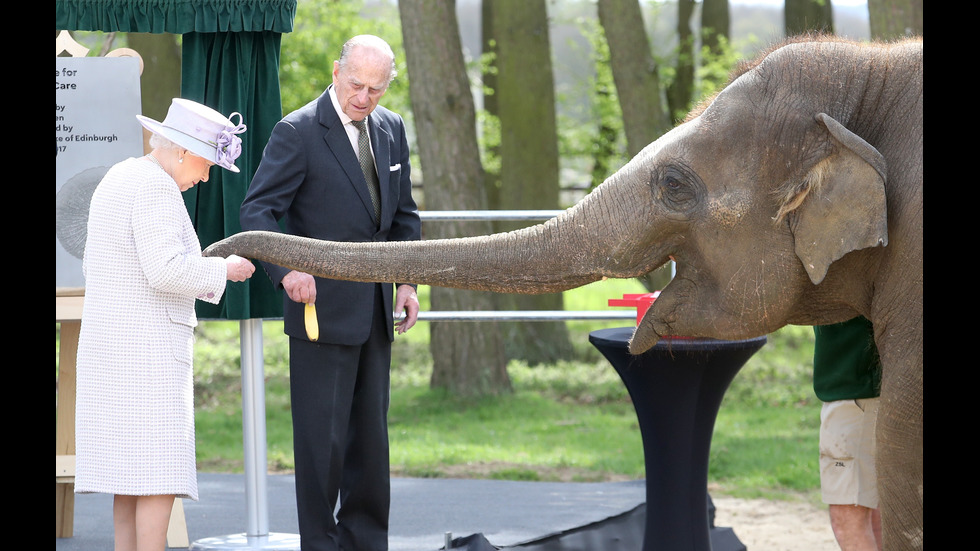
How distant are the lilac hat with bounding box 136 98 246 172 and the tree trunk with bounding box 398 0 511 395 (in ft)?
18.8

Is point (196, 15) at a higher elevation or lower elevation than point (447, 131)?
lower

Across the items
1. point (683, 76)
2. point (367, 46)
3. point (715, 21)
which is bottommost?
point (367, 46)

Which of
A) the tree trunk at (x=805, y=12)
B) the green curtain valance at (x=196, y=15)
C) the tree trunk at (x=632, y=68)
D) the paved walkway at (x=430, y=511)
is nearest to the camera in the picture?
the green curtain valance at (x=196, y=15)

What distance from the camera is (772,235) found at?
3.11 metres

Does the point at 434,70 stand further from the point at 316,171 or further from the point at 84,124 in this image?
the point at 316,171

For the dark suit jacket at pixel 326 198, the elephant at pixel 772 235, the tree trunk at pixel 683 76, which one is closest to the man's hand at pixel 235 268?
the dark suit jacket at pixel 326 198

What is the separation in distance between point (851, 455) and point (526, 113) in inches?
334

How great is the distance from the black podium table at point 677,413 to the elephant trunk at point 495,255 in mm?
1053

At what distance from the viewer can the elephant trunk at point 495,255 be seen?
3125mm

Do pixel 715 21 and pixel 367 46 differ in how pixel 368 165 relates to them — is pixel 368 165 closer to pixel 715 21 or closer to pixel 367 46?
pixel 367 46

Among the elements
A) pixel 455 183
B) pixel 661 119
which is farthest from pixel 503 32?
pixel 455 183

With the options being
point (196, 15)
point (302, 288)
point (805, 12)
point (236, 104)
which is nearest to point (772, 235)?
point (302, 288)

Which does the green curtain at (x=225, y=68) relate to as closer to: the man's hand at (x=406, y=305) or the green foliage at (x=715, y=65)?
the man's hand at (x=406, y=305)

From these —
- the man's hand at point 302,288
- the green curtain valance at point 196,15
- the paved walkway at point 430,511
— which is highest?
the green curtain valance at point 196,15
